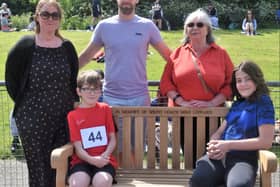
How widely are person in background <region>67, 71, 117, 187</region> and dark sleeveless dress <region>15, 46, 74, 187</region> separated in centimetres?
12

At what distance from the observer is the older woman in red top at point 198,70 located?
5.39 metres

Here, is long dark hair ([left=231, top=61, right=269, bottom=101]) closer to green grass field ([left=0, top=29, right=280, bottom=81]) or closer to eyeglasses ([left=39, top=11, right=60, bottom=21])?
eyeglasses ([left=39, top=11, right=60, bottom=21])

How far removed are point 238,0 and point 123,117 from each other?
107 ft

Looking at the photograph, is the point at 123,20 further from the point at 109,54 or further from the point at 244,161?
the point at 244,161

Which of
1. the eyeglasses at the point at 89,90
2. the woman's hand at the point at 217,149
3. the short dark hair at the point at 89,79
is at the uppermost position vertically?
the short dark hair at the point at 89,79

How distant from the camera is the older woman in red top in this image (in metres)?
5.39

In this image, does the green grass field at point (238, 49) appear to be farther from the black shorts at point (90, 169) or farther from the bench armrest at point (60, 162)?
the bench armrest at point (60, 162)

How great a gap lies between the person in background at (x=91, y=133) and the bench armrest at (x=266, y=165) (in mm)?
1223

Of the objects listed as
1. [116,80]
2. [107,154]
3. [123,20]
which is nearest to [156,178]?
[107,154]

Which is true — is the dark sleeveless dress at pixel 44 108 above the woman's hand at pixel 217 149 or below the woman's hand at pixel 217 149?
above

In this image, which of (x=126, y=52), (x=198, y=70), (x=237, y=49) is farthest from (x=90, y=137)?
(x=237, y=49)

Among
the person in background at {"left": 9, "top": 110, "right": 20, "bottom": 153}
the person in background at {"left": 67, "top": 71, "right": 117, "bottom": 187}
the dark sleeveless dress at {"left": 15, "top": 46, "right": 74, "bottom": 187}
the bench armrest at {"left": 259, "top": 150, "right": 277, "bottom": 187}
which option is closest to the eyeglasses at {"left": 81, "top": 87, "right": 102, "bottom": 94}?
the person in background at {"left": 67, "top": 71, "right": 117, "bottom": 187}

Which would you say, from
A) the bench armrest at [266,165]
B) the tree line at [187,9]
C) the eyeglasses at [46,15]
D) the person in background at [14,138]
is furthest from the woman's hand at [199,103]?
the tree line at [187,9]

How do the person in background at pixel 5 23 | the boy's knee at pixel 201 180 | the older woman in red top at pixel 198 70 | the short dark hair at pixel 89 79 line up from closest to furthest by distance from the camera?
the boy's knee at pixel 201 180, the short dark hair at pixel 89 79, the older woman in red top at pixel 198 70, the person in background at pixel 5 23
